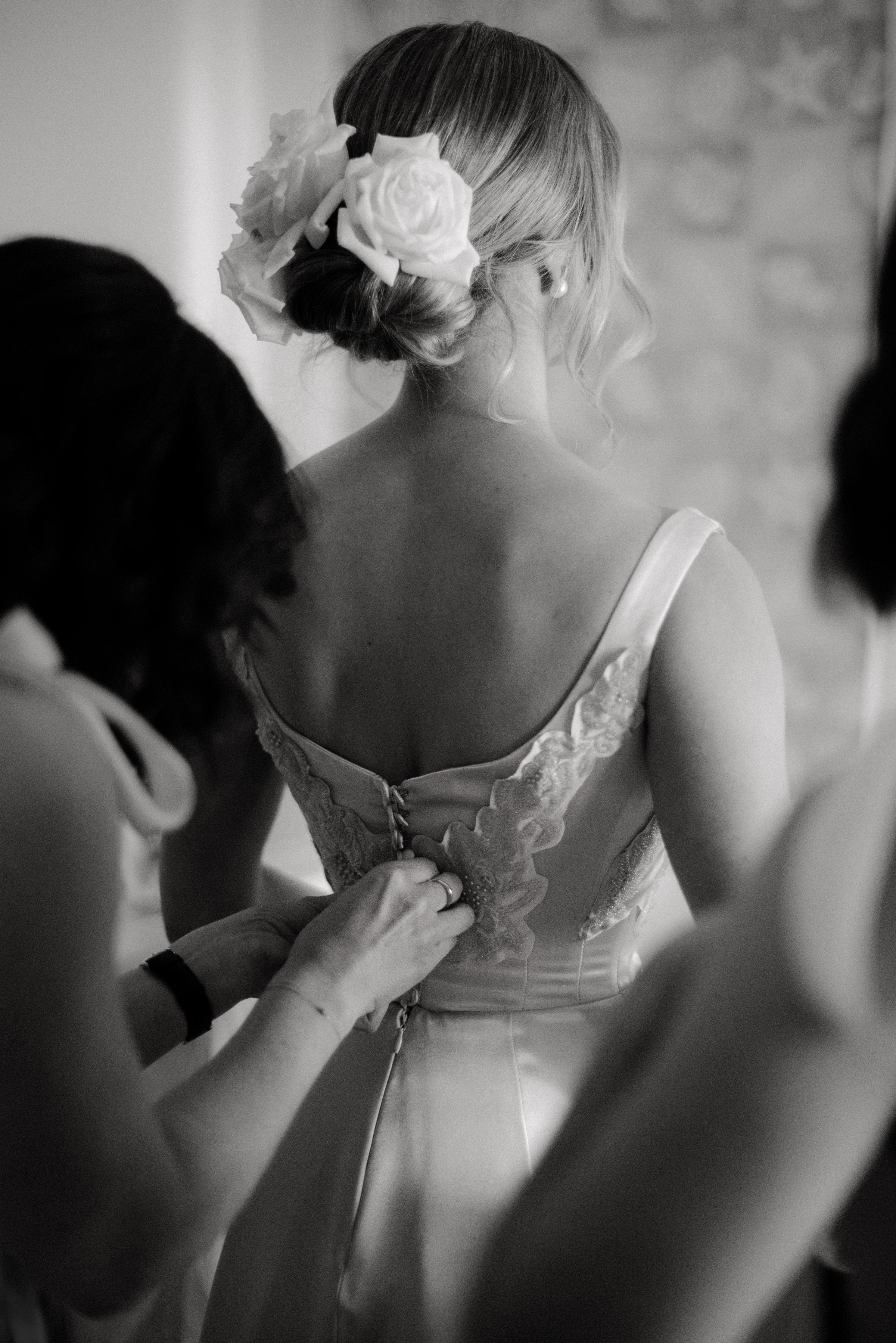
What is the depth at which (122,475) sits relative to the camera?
0.48m

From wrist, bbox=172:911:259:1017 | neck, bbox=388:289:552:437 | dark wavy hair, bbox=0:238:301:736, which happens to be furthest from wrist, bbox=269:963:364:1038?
neck, bbox=388:289:552:437

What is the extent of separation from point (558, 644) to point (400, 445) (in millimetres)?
202

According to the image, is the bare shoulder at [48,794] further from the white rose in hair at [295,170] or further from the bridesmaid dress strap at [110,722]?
the white rose in hair at [295,170]

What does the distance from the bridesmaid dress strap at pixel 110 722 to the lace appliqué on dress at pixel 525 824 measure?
35 cm

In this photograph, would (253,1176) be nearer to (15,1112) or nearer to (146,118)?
(15,1112)

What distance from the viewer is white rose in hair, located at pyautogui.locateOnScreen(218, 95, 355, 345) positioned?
30.9 inches

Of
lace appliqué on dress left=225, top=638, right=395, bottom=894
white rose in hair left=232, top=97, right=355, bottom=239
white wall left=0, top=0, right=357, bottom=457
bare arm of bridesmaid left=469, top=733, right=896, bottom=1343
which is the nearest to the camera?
bare arm of bridesmaid left=469, top=733, right=896, bottom=1343

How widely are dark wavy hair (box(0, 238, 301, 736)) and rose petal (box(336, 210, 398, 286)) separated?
24cm

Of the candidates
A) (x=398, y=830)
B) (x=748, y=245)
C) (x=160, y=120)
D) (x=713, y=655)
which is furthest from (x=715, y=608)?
(x=748, y=245)

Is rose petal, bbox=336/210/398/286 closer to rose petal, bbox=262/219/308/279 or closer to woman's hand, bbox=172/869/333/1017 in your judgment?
rose petal, bbox=262/219/308/279

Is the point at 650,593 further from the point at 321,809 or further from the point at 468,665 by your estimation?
the point at 321,809

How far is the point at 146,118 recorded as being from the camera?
5.50 feet

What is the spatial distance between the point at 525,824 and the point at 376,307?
15.0 inches

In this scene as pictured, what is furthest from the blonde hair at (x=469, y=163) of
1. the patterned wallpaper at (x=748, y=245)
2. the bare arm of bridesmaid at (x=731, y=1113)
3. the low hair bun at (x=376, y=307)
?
the patterned wallpaper at (x=748, y=245)
